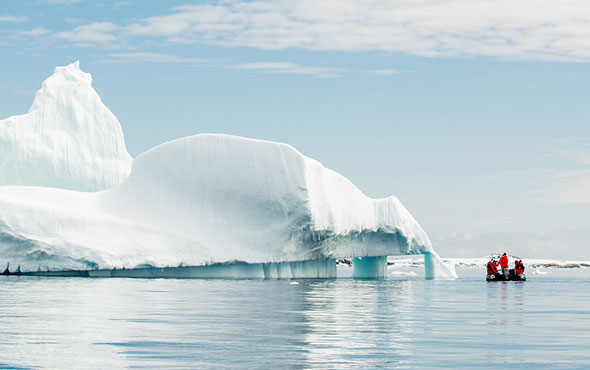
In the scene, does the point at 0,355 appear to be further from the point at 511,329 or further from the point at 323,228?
the point at 323,228

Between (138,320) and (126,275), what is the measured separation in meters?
20.6

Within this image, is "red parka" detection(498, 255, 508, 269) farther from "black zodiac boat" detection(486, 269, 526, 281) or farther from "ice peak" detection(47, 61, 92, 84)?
"ice peak" detection(47, 61, 92, 84)

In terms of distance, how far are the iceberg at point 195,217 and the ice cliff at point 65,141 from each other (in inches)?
558

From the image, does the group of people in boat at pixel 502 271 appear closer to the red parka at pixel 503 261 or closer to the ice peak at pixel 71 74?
the red parka at pixel 503 261

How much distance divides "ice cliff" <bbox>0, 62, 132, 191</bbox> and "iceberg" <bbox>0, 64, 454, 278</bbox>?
14179 millimetres

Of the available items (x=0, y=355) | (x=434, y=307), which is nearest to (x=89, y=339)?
(x=0, y=355)

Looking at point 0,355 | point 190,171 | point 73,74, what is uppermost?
point 73,74

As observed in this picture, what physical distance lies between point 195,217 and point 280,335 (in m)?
24.6

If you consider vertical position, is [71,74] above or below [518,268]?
above

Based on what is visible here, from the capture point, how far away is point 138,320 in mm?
12156

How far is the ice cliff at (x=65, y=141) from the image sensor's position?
4806 cm

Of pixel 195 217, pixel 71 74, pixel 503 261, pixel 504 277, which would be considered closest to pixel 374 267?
pixel 503 261

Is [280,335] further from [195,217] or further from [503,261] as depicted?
[503,261]

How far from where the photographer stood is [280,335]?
33.7ft
